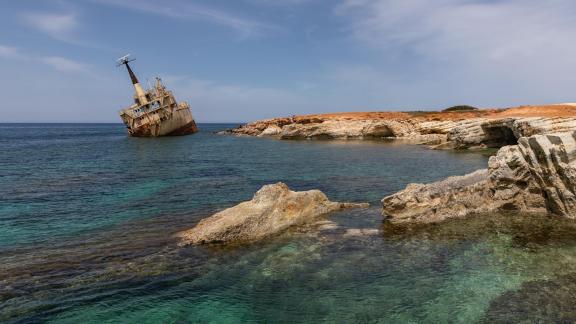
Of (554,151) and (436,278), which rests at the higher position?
(554,151)

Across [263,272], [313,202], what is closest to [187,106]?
[313,202]

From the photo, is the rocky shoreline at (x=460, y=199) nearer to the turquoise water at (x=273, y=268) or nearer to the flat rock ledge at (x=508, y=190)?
the flat rock ledge at (x=508, y=190)

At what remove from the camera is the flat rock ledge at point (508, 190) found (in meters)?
15.2

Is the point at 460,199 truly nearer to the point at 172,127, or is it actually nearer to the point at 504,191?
the point at 504,191

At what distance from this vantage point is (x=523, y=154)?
16625mm

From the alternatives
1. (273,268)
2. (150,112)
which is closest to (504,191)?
(273,268)

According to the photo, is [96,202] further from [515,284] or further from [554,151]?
[554,151]

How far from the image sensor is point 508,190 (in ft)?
54.6

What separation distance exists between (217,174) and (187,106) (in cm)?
5736

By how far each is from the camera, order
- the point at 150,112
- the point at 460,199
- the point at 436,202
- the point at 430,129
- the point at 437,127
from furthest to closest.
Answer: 1. the point at 150,112
2. the point at 430,129
3. the point at 437,127
4. the point at 460,199
5. the point at 436,202

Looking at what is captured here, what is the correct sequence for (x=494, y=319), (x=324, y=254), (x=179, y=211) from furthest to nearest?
1. (x=179, y=211)
2. (x=324, y=254)
3. (x=494, y=319)

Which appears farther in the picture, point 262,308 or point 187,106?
point 187,106

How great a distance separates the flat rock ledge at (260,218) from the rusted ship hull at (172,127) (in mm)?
63664

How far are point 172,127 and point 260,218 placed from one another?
229 ft
